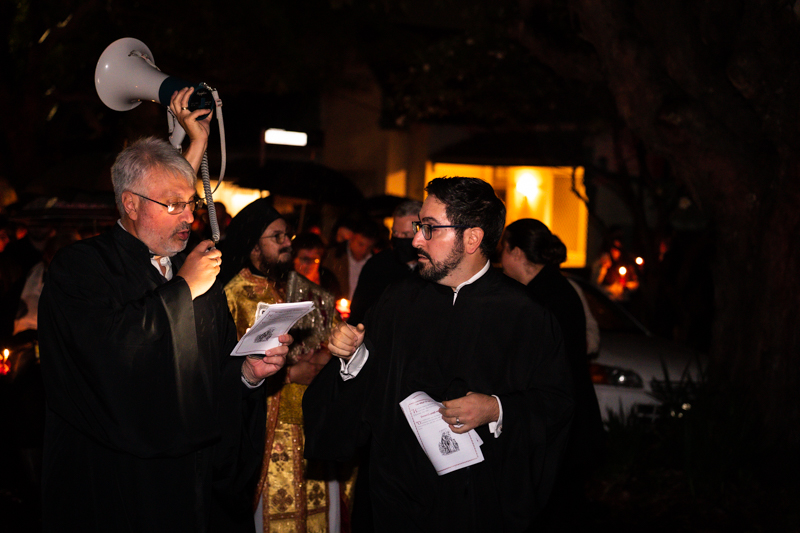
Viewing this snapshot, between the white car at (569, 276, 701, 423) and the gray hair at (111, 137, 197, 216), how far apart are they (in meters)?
4.99

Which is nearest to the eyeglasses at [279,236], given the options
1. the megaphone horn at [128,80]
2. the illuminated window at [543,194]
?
the megaphone horn at [128,80]

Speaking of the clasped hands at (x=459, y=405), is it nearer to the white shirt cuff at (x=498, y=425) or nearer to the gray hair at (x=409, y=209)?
the white shirt cuff at (x=498, y=425)

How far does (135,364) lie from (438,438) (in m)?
1.20

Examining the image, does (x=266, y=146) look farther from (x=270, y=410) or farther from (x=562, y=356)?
(x=562, y=356)

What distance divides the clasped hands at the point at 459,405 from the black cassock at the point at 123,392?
22.6 inches

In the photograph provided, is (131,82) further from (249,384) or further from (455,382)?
(455,382)

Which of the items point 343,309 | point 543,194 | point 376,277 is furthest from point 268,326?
point 543,194

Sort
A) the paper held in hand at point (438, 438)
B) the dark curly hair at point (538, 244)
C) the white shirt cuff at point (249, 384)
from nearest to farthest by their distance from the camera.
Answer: the paper held in hand at point (438, 438) < the white shirt cuff at point (249, 384) < the dark curly hair at point (538, 244)

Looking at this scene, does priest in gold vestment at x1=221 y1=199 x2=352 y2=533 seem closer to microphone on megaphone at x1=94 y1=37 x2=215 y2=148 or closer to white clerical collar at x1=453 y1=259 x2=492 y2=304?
microphone on megaphone at x1=94 y1=37 x2=215 y2=148

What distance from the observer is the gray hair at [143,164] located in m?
3.28

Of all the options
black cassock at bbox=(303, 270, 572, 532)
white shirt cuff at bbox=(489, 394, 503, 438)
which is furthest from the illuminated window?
white shirt cuff at bbox=(489, 394, 503, 438)

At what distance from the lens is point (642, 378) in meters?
7.75

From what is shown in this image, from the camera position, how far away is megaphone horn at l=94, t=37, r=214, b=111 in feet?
11.8

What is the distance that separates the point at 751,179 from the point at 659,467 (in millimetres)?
2639
